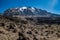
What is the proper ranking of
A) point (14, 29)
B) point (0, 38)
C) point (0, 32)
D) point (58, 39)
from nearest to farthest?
1. point (0, 38)
2. point (0, 32)
3. point (14, 29)
4. point (58, 39)

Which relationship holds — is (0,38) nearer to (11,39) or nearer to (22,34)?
(11,39)

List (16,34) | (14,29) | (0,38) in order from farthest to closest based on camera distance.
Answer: (14,29)
(16,34)
(0,38)

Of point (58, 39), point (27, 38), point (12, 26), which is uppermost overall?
point (12, 26)

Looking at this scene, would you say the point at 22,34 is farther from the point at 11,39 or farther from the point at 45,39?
the point at 45,39

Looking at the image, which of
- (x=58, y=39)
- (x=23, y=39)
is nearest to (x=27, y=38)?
(x=23, y=39)

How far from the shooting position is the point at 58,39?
30.8 meters

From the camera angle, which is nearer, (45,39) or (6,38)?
(6,38)

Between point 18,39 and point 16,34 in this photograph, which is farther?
point 16,34

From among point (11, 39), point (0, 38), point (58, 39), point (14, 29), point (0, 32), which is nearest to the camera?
point (0, 38)

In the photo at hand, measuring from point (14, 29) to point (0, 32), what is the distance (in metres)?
3.97

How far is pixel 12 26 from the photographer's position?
27562 millimetres

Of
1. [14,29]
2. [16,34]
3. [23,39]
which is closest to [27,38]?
[23,39]

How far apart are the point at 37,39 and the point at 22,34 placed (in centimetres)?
329

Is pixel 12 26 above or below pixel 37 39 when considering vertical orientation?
above
